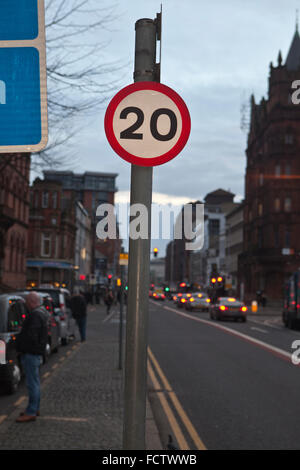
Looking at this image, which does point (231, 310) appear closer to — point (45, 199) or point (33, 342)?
point (33, 342)

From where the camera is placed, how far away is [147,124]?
271 centimetres

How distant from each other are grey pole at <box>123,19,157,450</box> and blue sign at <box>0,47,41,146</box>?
738 mm

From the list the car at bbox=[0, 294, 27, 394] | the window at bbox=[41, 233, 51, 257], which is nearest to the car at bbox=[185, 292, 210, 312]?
the window at bbox=[41, 233, 51, 257]

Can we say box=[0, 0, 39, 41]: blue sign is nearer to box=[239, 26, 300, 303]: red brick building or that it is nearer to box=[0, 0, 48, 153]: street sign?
box=[0, 0, 48, 153]: street sign

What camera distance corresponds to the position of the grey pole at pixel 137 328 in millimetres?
2701

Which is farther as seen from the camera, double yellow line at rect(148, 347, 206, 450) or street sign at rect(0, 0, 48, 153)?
double yellow line at rect(148, 347, 206, 450)

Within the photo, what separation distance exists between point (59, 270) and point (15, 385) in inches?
2591

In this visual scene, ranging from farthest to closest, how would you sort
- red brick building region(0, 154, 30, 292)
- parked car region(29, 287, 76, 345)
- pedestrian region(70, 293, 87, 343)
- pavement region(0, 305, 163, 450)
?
red brick building region(0, 154, 30, 292) < pedestrian region(70, 293, 87, 343) < parked car region(29, 287, 76, 345) < pavement region(0, 305, 163, 450)

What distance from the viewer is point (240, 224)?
95000 millimetres

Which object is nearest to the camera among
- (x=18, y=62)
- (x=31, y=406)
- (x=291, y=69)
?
(x=18, y=62)

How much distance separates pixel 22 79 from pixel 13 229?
44.4 metres

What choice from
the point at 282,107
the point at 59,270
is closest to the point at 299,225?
the point at 282,107

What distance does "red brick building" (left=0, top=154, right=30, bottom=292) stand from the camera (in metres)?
37.7

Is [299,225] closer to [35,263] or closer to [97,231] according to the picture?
[35,263]
